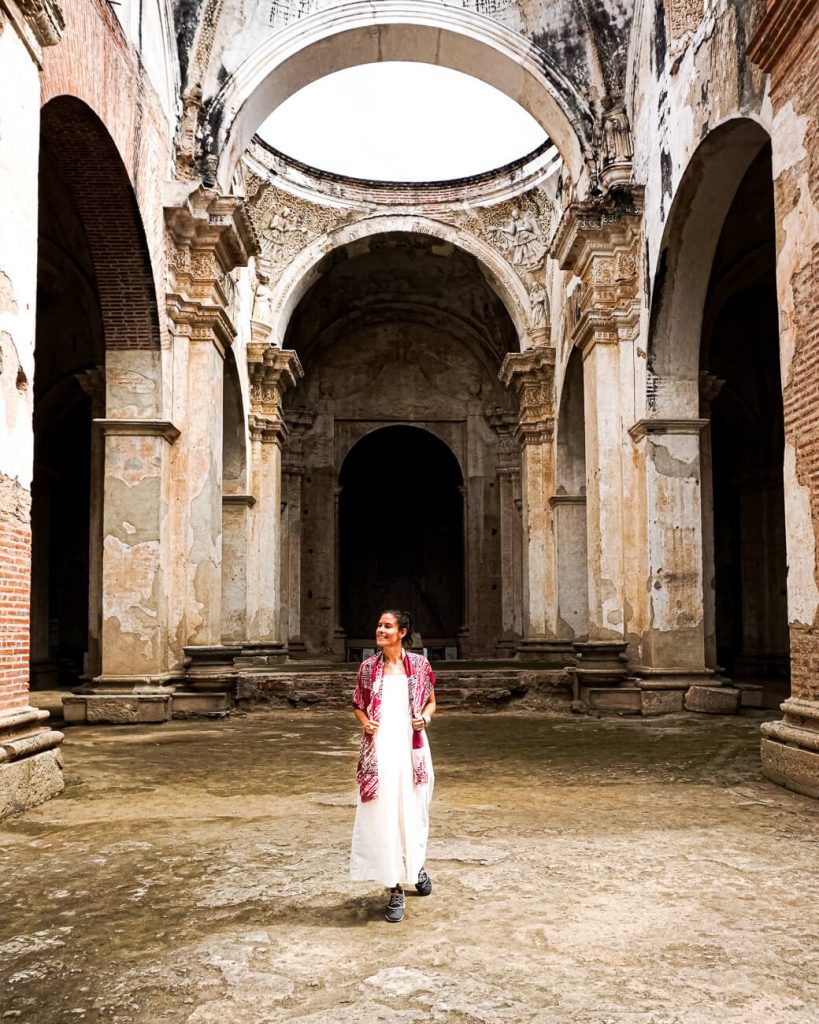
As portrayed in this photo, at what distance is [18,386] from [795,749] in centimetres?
537

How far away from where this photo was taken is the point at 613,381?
1214 cm

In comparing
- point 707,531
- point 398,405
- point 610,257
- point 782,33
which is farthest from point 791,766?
point 398,405

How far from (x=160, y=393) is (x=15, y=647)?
17.0ft

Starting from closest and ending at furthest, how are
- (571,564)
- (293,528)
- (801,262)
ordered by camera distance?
1. (801,262)
2. (571,564)
3. (293,528)

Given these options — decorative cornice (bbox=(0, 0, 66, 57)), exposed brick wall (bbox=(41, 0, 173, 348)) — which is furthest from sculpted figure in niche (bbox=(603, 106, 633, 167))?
decorative cornice (bbox=(0, 0, 66, 57))

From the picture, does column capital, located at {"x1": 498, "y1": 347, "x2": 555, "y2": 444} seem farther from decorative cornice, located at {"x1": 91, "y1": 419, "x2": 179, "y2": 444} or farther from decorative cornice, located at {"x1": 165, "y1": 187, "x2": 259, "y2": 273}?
decorative cornice, located at {"x1": 91, "y1": 419, "x2": 179, "y2": 444}

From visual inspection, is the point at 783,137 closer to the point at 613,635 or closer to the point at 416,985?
the point at 416,985

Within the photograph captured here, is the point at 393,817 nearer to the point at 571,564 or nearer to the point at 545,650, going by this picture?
the point at 571,564

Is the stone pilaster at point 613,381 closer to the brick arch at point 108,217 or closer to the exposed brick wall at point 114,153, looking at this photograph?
the exposed brick wall at point 114,153

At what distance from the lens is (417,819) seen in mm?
3812

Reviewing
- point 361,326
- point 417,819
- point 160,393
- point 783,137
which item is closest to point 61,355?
point 160,393

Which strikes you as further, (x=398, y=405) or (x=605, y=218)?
(x=398, y=405)

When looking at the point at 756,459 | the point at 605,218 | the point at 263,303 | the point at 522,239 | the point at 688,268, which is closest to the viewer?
the point at 688,268

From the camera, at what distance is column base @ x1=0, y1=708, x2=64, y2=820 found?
552cm
